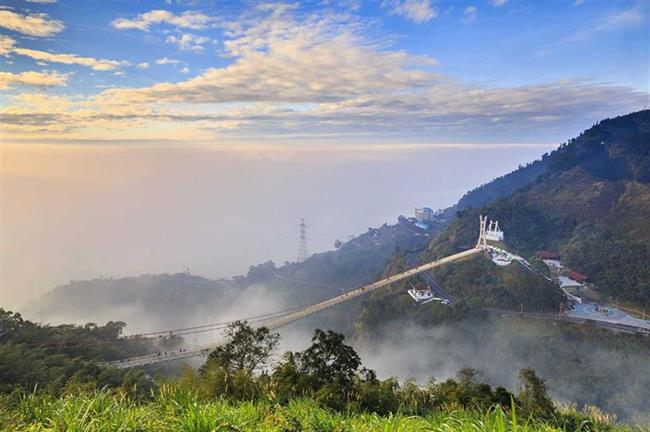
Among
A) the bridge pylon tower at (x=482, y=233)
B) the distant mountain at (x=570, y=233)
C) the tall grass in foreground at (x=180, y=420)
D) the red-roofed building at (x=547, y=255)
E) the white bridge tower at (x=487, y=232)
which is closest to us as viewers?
the tall grass in foreground at (x=180, y=420)

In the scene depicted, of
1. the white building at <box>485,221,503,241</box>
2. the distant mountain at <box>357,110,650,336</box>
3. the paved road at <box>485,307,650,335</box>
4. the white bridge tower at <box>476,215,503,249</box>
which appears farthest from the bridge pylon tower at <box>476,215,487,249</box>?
the paved road at <box>485,307,650,335</box>

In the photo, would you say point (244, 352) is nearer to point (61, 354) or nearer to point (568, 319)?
point (61, 354)

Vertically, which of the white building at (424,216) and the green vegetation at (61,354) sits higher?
the green vegetation at (61,354)

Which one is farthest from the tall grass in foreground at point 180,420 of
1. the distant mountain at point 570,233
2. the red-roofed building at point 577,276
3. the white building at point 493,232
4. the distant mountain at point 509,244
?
the white building at point 493,232

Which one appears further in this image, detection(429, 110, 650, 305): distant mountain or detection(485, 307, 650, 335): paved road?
detection(429, 110, 650, 305): distant mountain

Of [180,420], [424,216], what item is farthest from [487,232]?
[180,420]

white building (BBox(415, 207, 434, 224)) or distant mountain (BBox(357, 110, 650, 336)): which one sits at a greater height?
distant mountain (BBox(357, 110, 650, 336))

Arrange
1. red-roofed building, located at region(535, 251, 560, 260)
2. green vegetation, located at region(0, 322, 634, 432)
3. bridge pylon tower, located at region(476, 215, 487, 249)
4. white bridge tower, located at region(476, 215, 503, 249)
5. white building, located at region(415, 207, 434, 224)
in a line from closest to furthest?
green vegetation, located at region(0, 322, 634, 432)
red-roofed building, located at region(535, 251, 560, 260)
bridge pylon tower, located at region(476, 215, 487, 249)
white bridge tower, located at region(476, 215, 503, 249)
white building, located at region(415, 207, 434, 224)

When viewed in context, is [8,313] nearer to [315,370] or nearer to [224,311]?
[315,370]

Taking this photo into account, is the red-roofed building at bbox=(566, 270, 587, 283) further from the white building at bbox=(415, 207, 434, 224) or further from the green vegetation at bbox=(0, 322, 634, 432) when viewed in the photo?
the white building at bbox=(415, 207, 434, 224)

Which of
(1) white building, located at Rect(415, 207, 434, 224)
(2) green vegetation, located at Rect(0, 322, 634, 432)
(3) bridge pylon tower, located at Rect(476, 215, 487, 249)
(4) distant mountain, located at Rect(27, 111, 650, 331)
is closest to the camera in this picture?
(2) green vegetation, located at Rect(0, 322, 634, 432)

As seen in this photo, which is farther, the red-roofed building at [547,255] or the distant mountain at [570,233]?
the red-roofed building at [547,255]

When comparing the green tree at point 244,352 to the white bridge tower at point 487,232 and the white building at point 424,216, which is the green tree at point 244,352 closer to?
the white bridge tower at point 487,232

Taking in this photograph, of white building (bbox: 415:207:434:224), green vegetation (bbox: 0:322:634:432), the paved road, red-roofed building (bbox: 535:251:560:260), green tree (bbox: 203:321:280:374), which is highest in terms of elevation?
green vegetation (bbox: 0:322:634:432)
